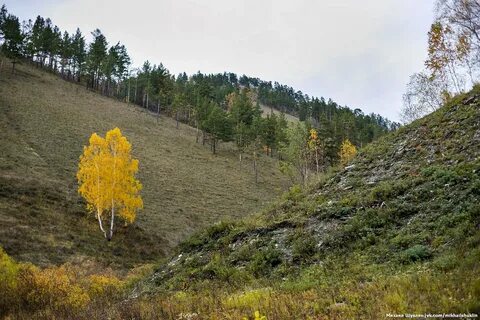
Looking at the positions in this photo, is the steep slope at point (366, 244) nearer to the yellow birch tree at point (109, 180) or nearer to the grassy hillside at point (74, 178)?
the grassy hillside at point (74, 178)

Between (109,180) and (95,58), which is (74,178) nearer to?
(109,180)

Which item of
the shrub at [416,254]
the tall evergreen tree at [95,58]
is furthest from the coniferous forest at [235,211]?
the tall evergreen tree at [95,58]

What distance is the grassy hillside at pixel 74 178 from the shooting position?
34.8 metres

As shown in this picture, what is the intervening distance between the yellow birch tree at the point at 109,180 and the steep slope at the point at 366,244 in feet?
76.1

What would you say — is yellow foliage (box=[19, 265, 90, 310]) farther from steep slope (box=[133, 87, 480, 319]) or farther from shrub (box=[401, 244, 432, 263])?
shrub (box=[401, 244, 432, 263])

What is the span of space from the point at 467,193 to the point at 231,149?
76.8 metres

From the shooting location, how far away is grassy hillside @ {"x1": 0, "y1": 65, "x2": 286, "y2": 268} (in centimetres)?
3484

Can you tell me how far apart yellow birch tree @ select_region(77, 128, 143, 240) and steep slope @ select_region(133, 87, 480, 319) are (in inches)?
913

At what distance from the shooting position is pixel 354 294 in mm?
7211

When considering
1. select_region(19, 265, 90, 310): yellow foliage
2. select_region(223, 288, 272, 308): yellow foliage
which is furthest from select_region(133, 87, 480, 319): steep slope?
select_region(19, 265, 90, 310): yellow foliage

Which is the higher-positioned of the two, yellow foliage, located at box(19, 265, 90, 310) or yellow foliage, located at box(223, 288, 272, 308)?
yellow foliage, located at box(223, 288, 272, 308)

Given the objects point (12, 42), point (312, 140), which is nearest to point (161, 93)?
point (12, 42)

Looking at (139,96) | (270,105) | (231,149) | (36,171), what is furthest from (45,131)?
(270,105)

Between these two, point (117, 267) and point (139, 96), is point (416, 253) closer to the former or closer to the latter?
point (117, 267)
